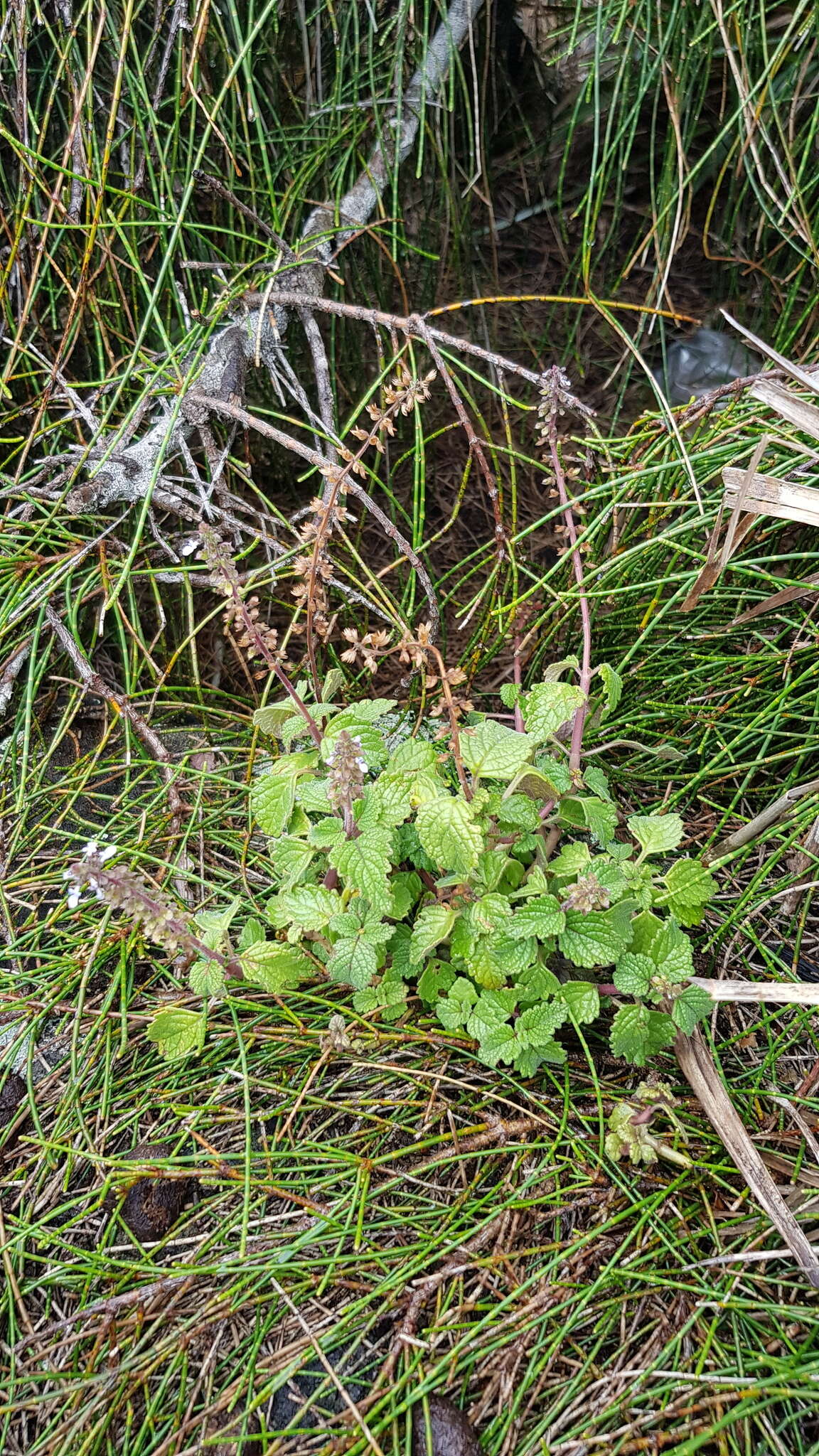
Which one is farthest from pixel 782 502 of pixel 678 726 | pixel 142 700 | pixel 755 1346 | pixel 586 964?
pixel 142 700

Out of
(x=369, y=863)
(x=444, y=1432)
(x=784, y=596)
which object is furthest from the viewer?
(x=784, y=596)

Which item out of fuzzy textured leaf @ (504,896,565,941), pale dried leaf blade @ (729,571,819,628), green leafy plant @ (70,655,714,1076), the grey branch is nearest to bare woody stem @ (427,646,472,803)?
green leafy plant @ (70,655,714,1076)

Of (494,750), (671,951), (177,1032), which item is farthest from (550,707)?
(177,1032)

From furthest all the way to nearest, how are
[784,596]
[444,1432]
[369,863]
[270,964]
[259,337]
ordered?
[259,337] → [784,596] → [270,964] → [369,863] → [444,1432]

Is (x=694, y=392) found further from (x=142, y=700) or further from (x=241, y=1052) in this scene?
(x=241, y=1052)

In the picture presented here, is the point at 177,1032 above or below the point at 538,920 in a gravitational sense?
below

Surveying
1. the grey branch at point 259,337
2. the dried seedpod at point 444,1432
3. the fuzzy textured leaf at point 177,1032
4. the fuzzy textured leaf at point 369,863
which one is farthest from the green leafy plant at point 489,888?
the grey branch at point 259,337

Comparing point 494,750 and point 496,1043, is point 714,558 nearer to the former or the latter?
point 494,750

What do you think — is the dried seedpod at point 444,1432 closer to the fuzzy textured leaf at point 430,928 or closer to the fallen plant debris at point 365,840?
the fallen plant debris at point 365,840
